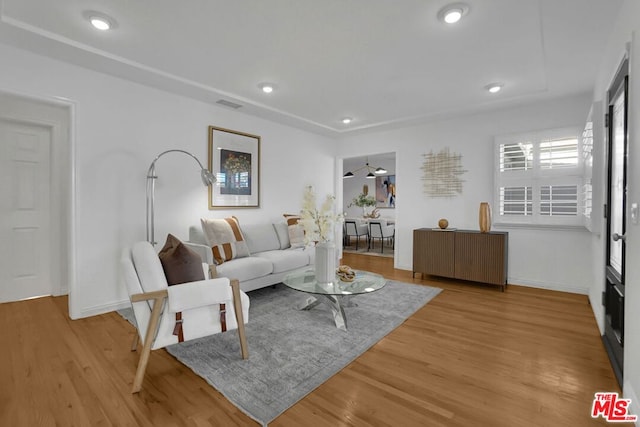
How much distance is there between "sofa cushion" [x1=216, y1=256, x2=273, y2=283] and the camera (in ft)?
10.9

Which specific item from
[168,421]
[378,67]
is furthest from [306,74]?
[168,421]

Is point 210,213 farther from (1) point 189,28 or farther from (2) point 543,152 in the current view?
(2) point 543,152

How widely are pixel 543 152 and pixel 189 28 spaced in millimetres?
4305

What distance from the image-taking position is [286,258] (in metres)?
3.96

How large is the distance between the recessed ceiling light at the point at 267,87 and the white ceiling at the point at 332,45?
82mm

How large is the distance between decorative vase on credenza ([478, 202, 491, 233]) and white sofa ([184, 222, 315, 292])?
2.34m

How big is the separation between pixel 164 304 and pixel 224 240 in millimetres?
1709

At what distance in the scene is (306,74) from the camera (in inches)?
132

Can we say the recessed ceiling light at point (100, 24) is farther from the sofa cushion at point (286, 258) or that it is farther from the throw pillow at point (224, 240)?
the sofa cushion at point (286, 258)

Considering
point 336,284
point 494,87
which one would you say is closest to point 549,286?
point 494,87

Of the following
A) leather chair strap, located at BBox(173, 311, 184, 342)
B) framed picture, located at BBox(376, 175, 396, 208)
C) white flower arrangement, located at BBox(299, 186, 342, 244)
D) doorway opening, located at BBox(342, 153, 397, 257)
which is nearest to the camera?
leather chair strap, located at BBox(173, 311, 184, 342)

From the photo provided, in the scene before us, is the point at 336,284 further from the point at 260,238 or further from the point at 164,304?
the point at 260,238

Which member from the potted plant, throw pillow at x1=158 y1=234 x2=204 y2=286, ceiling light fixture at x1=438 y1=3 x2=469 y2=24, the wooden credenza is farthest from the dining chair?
throw pillow at x1=158 y1=234 x2=204 y2=286

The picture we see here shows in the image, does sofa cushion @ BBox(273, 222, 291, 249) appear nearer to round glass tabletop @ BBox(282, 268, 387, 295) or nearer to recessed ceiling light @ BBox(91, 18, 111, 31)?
round glass tabletop @ BBox(282, 268, 387, 295)
